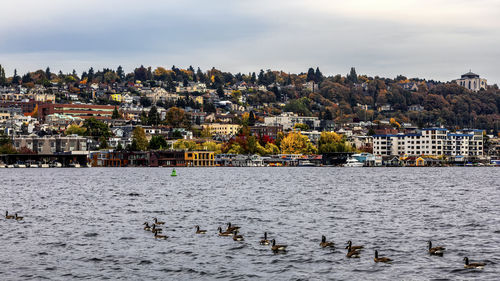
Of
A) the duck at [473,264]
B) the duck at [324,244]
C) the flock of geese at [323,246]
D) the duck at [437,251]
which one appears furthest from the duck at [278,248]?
the duck at [473,264]

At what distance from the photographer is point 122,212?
190ft

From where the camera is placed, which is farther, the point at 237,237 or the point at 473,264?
the point at 237,237

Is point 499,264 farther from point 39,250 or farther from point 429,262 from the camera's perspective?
point 39,250

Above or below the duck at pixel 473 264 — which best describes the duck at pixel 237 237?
above

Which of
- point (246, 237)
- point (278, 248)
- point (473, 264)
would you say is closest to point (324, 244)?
point (278, 248)

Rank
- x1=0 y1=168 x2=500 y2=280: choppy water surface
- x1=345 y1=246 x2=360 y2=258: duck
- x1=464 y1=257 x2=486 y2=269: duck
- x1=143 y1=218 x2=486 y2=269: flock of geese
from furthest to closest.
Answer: x1=345 y1=246 x2=360 y2=258: duck
x1=143 y1=218 x2=486 y2=269: flock of geese
x1=464 y1=257 x2=486 y2=269: duck
x1=0 y1=168 x2=500 y2=280: choppy water surface

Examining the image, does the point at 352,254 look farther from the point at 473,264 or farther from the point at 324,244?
the point at 473,264

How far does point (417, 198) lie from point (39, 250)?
1768 inches

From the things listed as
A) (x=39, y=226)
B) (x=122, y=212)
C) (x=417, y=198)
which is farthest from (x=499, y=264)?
(x=417, y=198)

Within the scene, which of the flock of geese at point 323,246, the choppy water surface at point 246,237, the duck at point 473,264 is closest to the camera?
the choppy water surface at point 246,237

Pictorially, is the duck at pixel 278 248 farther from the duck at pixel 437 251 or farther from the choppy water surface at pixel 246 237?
the duck at pixel 437 251

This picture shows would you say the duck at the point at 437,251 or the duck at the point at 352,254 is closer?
the duck at the point at 352,254

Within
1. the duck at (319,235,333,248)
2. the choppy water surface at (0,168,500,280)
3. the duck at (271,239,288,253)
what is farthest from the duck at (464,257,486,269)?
the duck at (271,239,288,253)

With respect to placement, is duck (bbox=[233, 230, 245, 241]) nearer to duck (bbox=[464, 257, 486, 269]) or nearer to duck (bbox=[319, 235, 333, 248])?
duck (bbox=[319, 235, 333, 248])
